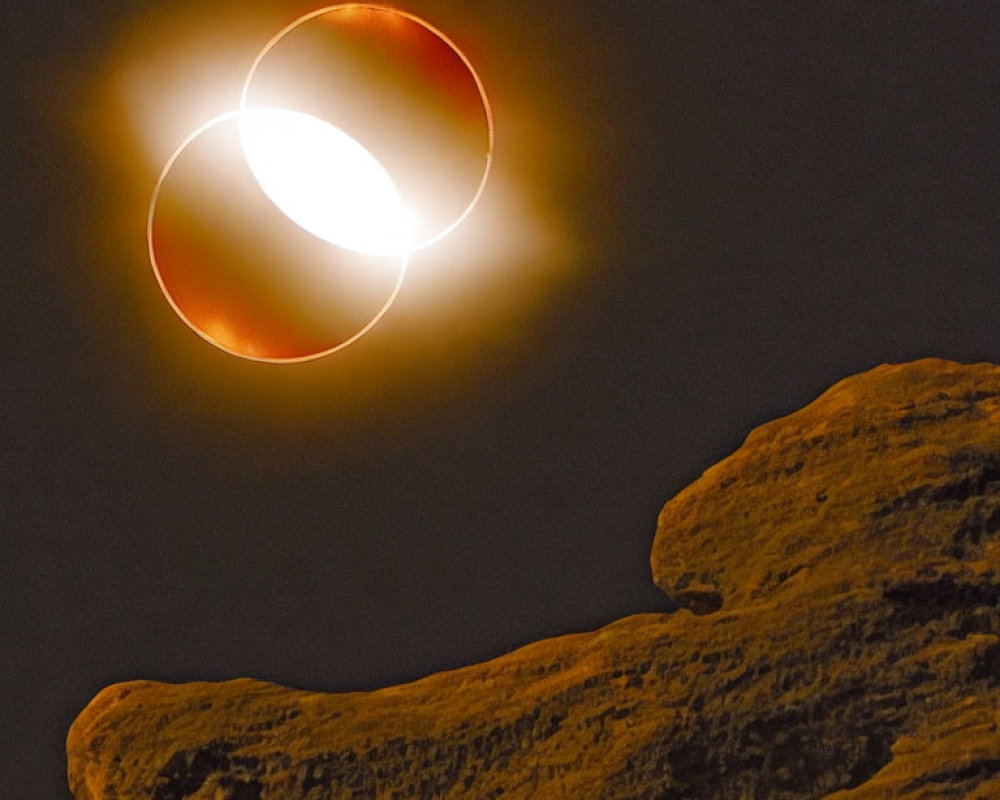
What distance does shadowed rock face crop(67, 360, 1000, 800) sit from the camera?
370cm

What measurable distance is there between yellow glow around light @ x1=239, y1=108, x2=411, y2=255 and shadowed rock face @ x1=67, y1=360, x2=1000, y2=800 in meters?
1.15

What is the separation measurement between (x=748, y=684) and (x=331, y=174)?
1.82 metres

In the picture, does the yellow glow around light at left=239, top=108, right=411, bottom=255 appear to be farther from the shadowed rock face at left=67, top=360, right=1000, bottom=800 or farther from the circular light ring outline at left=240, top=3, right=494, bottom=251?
the shadowed rock face at left=67, top=360, right=1000, bottom=800

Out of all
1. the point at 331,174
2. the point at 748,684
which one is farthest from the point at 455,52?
the point at 748,684

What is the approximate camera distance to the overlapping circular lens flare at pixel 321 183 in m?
4.36

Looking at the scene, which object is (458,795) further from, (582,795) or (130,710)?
(130,710)

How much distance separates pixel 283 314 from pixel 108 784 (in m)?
1.37

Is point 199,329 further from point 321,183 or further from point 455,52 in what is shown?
point 455,52

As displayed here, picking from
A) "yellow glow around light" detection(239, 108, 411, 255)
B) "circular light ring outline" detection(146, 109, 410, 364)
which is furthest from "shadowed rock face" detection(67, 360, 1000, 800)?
"yellow glow around light" detection(239, 108, 411, 255)

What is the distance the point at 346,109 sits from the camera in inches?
173

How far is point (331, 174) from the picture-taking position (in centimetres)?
435

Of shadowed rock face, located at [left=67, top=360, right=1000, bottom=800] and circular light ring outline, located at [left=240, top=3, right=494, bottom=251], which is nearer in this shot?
shadowed rock face, located at [left=67, top=360, right=1000, bottom=800]

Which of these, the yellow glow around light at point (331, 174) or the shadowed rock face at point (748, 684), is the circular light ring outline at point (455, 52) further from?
the shadowed rock face at point (748, 684)

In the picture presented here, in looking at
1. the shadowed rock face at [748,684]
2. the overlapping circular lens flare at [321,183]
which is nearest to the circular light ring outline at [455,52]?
the overlapping circular lens flare at [321,183]
